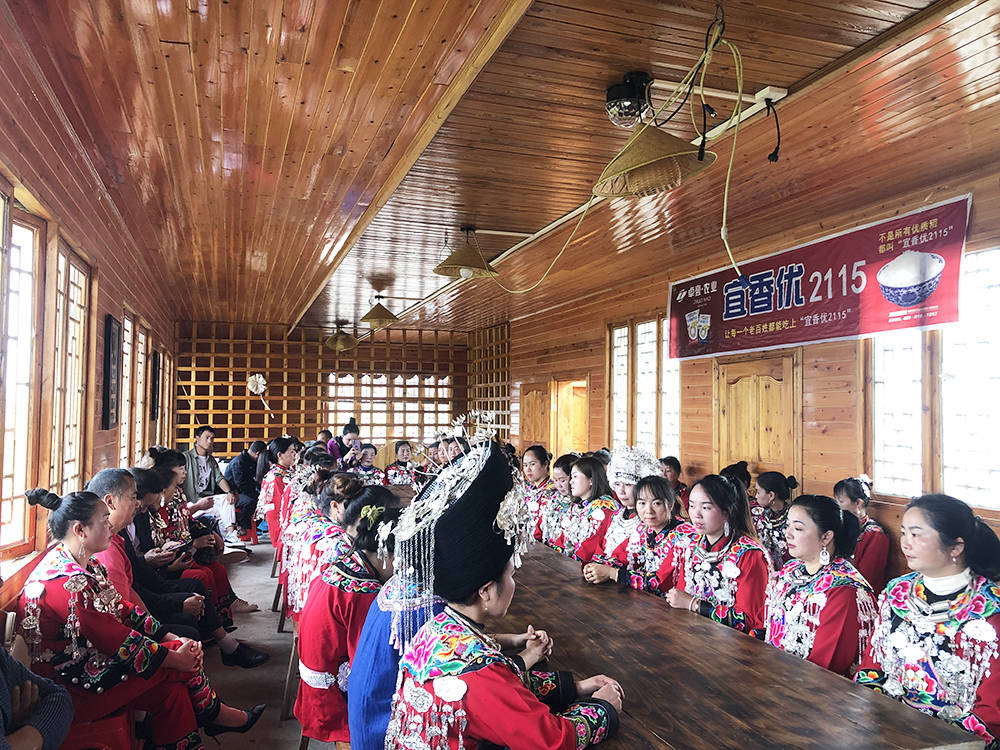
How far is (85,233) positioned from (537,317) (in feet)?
26.8

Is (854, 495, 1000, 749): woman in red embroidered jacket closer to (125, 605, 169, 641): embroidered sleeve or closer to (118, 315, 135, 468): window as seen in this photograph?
(125, 605, 169, 641): embroidered sleeve

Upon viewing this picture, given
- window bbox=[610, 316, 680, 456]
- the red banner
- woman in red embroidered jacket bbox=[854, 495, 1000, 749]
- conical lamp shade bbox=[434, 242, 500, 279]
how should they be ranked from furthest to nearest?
window bbox=[610, 316, 680, 456] → conical lamp shade bbox=[434, 242, 500, 279] → the red banner → woman in red embroidered jacket bbox=[854, 495, 1000, 749]

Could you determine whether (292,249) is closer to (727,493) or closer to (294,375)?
(727,493)

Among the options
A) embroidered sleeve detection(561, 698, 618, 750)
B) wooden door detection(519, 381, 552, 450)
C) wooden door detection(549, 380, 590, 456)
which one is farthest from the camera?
wooden door detection(519, 381, 552, 450)

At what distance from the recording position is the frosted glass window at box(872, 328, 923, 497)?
5.23 metres

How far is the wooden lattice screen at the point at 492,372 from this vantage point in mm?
13250

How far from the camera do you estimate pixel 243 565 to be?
7.34 metres

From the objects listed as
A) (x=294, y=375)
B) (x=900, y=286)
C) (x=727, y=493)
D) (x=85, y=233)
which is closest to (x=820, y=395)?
(x=900, y=286)

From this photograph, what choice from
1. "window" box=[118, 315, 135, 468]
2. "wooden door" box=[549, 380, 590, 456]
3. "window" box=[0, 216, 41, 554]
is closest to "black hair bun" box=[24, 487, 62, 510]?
"window" box=[0, 216, 41, 554]

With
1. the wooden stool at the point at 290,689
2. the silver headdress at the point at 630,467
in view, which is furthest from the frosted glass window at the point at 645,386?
the wooden stool at the point at 290,689

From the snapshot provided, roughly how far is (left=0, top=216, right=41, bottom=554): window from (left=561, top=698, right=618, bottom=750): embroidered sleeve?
272 cm

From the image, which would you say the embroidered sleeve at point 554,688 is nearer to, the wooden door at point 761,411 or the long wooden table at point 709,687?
the long wooden table at point 709,687

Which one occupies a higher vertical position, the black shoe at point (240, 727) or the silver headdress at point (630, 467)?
the silver headdress at point (630, 467)

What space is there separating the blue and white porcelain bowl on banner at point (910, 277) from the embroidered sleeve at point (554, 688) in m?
4.49
